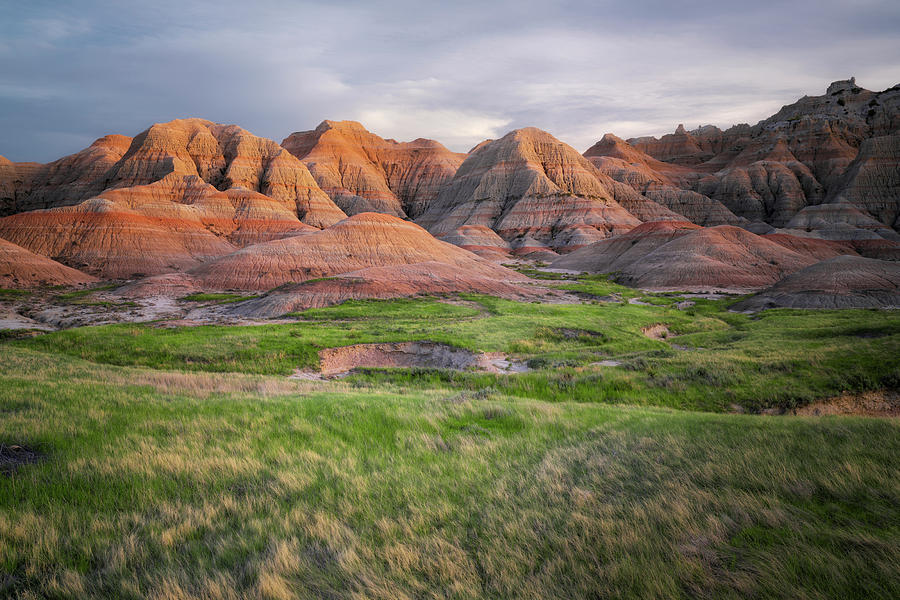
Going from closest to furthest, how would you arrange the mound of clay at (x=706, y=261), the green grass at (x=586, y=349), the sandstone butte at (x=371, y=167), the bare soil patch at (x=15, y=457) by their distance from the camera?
1. the bare soil patch at (x=15, y=457)
2. the green grass at (x=586, y=349)
3. the mound of clay at (x=706, y=261)
4. the sandstone butte at (x=371, y=167)

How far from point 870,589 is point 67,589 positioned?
6.57m

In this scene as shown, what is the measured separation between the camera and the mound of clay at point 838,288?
44906mm

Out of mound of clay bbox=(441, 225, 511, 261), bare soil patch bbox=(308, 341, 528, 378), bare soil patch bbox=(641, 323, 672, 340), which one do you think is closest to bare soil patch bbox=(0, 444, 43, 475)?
bare soil patch bbox=(308, 341, 528, 378)

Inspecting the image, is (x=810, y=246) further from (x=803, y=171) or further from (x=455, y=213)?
(x=455, y=213)

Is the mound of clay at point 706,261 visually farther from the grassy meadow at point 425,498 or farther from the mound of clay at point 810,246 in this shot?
the grassy meadow at point 425,498

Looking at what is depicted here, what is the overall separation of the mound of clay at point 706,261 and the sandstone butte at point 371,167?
10156cm

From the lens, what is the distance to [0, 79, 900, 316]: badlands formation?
62562 millimetres

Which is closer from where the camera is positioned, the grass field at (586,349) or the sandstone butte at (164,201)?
the grass field at (586,349)

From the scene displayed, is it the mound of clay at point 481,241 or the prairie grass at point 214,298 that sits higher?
the mound of clay at point 481,241

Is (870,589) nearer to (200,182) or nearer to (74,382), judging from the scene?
(74,382)

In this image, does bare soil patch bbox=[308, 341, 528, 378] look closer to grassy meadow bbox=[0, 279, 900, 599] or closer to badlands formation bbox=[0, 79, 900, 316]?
grassy meadow bbox=[0, 279, 900, 599]

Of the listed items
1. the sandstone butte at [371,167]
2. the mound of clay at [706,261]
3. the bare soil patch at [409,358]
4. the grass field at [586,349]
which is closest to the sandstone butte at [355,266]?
the grass field at [586,349]

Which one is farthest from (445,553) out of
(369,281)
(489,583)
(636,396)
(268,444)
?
(369,281)

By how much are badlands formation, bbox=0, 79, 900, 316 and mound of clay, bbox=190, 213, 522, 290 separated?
1.13 ft
